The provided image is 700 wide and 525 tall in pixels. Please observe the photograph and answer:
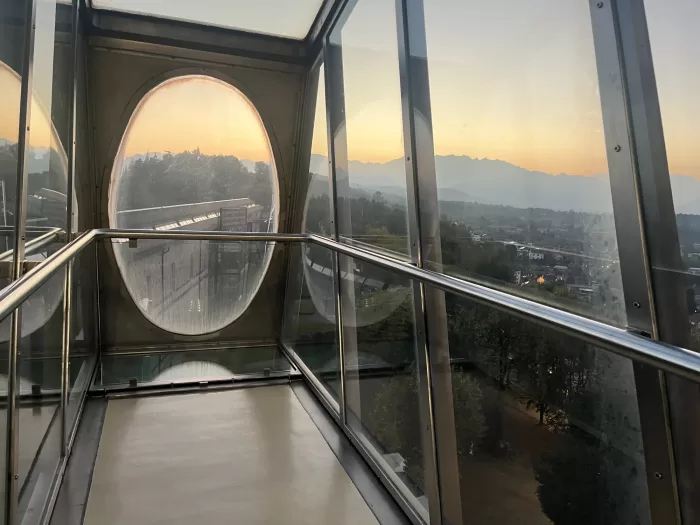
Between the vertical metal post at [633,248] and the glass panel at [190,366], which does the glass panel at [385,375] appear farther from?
the glass panel at [190,366]

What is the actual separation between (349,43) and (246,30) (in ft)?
3.77

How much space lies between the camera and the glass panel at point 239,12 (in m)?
3.13

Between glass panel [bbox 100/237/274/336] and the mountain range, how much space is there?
A: 2.12m

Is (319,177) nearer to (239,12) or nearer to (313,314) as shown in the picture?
(313,314)

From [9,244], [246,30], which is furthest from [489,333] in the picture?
[246,30]

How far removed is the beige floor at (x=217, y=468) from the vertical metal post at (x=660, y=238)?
1.22m

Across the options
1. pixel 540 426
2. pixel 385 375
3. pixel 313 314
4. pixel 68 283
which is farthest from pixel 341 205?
pixel 540 426

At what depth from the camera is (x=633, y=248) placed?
974mm

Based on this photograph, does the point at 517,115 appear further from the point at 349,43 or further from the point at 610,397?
the point at 349,43

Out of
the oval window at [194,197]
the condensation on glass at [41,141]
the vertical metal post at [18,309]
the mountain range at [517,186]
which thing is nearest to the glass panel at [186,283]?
the oval window at [194,197]

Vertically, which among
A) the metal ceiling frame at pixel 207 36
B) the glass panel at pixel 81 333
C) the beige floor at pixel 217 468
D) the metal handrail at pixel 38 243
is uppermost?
the metal ceiling frame at pixel 207 36

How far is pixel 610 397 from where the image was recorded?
3.41ft

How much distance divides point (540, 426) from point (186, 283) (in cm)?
324

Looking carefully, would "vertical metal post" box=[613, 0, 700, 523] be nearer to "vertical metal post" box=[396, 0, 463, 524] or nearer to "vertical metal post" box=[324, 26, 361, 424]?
"vertical metal post" box=[396, 0, 463, 524]
